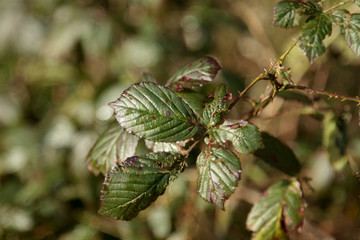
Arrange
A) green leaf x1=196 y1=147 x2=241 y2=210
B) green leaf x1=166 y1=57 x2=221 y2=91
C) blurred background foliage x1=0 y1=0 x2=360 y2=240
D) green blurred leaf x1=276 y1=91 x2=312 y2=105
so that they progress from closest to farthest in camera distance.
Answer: green leaf x1=196 y1=147 x2=241 y2=210, green leaf x1=166 y1=57 x2=221 y2=91, green blurred leaf x1=276 y1=91 x2=312 y2=105, blurred background foliage x1=0 y1=0 x2=360 y2=240

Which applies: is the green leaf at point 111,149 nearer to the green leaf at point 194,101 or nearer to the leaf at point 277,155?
the green leaf at point 194,101

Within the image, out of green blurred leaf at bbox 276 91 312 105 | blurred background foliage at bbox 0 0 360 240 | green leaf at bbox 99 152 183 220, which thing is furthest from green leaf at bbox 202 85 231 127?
blurred background foliage at bbox 0 0 360 240

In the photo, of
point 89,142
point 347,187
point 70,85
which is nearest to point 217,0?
point 70,85

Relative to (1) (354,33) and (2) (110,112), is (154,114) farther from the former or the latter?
(2) (110,112)

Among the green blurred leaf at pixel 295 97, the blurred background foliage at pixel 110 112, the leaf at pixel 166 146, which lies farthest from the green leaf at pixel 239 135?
the blurred background foliage at pixel 110 112

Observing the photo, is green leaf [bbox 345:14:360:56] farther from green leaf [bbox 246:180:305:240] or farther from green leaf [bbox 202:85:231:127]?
green leaf [bbox 246:180:305:240]

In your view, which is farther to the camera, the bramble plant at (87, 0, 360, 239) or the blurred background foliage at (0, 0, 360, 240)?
the blurred background foliage at (0, 0, 360, 240)

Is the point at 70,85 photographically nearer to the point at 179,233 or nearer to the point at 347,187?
the point at 179,233
